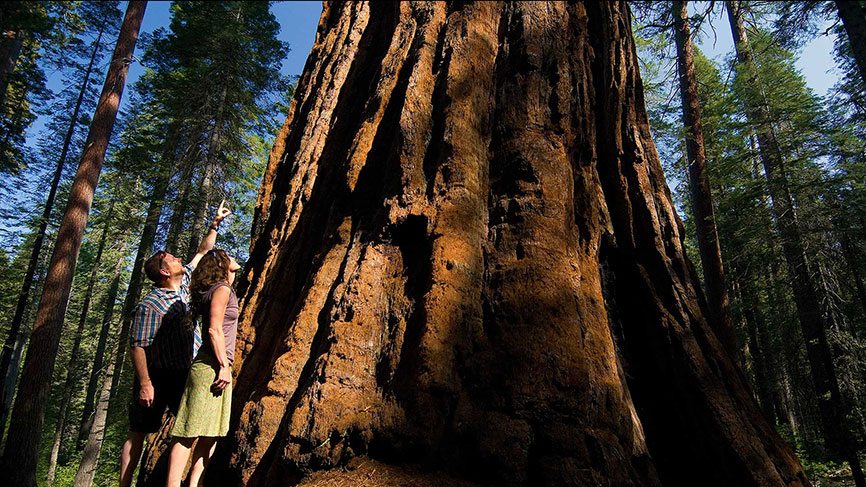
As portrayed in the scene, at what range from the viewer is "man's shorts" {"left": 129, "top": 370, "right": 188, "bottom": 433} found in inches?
150

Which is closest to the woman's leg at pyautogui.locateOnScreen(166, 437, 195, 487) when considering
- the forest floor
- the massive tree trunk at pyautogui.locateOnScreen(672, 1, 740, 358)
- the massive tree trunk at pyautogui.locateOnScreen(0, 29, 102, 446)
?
the massive tree trunk at pyautogui.locateOnScreen(672, 1, 740, 358)

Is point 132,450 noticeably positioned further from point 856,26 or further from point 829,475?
point 829,475

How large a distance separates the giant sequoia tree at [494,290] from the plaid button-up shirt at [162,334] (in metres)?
0.48

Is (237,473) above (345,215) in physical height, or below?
below

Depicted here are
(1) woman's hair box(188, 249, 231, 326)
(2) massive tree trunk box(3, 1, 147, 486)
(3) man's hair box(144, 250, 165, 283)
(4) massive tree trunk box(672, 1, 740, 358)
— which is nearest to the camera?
(1) woman's hair box(188, 249, 231, 326)

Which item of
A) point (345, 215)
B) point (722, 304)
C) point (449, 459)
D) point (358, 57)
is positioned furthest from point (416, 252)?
point (722, 304)

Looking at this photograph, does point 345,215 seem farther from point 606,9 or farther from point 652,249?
point 606,9

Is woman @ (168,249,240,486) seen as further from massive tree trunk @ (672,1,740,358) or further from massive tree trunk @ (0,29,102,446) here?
massive tree trunk @ (0,29,102,446)

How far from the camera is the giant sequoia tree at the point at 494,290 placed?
261 centimetres

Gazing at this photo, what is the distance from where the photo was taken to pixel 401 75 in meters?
4.27

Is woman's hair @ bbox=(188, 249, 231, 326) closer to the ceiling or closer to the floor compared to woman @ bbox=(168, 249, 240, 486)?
closer to the ceiling

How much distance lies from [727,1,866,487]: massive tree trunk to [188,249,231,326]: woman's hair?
12585 mm

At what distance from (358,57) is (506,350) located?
168 inches

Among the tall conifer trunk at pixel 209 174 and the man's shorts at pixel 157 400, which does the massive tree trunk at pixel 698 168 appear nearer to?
the man's shorts at pixel 157 400
